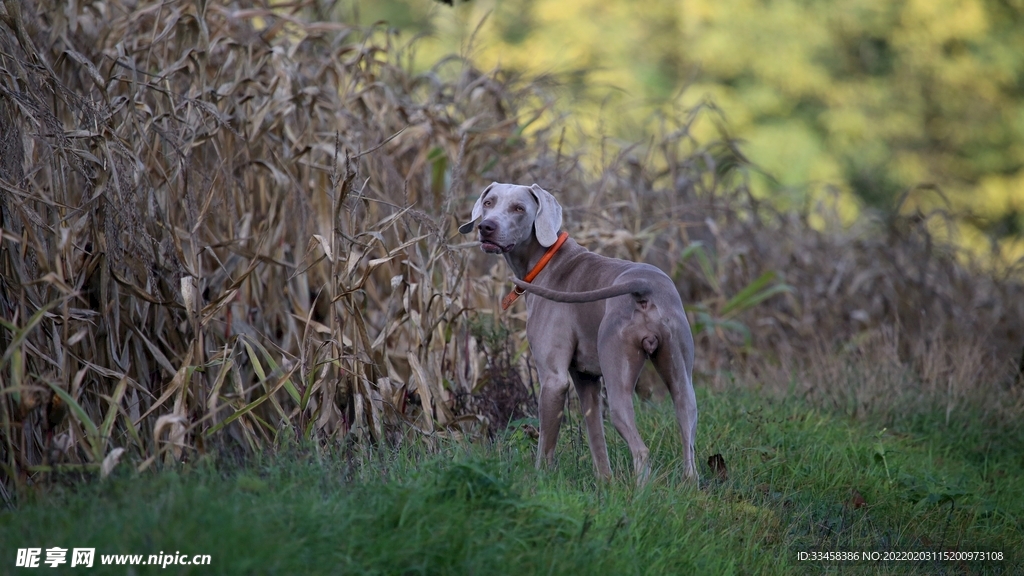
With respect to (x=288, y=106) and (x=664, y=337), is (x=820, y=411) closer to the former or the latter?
(x=664, y=337)

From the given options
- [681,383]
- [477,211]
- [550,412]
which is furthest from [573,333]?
[477,211]

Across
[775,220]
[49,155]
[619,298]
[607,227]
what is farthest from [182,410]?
[775,220]

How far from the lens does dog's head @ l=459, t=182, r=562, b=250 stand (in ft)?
13.7

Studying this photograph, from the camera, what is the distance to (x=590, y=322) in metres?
4.08

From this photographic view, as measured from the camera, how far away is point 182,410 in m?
3.90

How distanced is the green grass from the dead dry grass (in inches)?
17.7

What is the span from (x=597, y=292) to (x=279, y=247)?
2.22 meters

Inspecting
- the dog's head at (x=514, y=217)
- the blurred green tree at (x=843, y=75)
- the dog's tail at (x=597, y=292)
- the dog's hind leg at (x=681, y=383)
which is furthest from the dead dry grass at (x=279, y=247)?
the blurred green tree at (x=843, y=75)

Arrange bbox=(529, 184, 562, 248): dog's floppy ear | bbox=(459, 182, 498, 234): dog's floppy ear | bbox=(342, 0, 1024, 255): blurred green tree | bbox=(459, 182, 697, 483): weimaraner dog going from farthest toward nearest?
1. bbox=(342, 0, 1024, 255): blurred green tree
2. bbox=(459, 182, 498, 234): dog's floppy ear
3. bbox=(529, 184, 562, 248): dog's floppy ear
4. bbox=(459, 182, 697, 483): weimaraner dog

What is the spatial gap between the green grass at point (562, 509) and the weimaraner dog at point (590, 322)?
0.76ft

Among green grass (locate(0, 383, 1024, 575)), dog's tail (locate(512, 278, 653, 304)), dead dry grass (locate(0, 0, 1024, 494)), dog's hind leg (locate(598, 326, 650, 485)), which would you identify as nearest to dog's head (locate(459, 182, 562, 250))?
dead dry grass (locate(0, 0, 1024, 494))

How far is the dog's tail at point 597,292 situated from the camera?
3.72m

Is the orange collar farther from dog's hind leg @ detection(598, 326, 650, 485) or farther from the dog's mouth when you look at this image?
dog's hind leg @ detection(598, 326, 650, 485)

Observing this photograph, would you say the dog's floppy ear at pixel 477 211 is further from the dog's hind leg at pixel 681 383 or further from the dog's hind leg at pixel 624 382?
the dog's hind leg at pixel 681 383
